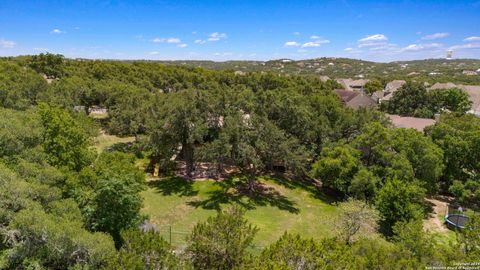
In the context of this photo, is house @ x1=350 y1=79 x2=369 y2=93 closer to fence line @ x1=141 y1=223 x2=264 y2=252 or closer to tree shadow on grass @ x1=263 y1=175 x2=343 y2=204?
tree shadow on grass @ x1=263 y1=175 x2=343 y2=204

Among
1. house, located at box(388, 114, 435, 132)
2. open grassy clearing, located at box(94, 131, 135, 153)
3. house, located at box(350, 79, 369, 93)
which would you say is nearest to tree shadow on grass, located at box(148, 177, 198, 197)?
open grassy clearing, located at box(94, 131, 135, 153)

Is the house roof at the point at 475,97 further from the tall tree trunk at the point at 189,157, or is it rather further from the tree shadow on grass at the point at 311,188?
the tall tree trunk at the point at 189,157

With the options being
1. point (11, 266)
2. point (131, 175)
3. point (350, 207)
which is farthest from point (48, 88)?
point (350, 207)

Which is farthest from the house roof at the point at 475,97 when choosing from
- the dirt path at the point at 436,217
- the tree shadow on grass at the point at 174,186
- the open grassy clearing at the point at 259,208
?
the tree shadow on grass at the point at 174,186

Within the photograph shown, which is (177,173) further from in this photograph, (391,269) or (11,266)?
(391,269)

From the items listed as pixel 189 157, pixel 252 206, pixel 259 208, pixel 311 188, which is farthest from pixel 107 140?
pixel 311 188

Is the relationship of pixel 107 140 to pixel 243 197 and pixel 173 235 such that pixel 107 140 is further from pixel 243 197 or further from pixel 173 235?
pixel 173 235
